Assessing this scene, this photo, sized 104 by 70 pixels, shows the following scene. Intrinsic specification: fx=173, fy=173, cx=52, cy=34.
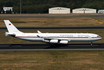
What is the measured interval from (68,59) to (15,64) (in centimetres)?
1249

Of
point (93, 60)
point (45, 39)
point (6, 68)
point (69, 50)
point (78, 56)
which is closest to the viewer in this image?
point (6, 68)

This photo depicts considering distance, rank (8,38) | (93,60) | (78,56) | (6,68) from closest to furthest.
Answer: (6,68)
(93,60)
(78,56)
(8,38)

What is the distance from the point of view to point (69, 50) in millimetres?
49188

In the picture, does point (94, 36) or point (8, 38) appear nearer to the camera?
point (94, 36)

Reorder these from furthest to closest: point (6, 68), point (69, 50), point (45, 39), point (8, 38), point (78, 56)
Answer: point (8, 38), point (45, 39), point (69, 50), point (78, 56), point (6, 68)

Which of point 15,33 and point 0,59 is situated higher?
point 15,33

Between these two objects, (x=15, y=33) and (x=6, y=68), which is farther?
(x=15, y=33)

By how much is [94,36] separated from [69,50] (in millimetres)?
10969

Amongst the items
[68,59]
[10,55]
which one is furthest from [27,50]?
[68,59]

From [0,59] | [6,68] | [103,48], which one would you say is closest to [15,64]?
[6,68]

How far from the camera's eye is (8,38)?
67438 mm

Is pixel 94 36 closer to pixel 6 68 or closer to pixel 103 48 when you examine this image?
pixel 103 48

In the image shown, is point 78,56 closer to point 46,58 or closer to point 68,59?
point 68,59

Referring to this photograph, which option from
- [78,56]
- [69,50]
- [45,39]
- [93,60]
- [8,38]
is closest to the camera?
[93,60]
